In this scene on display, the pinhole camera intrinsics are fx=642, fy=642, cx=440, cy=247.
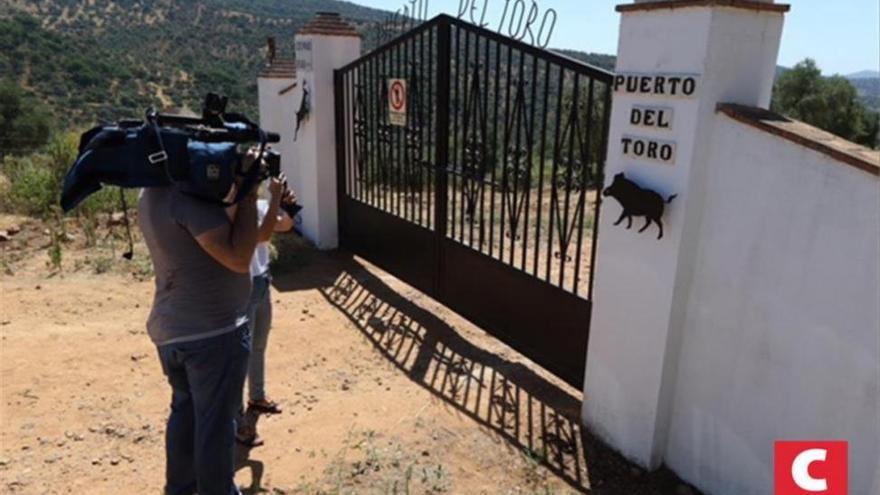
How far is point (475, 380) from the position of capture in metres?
4.38

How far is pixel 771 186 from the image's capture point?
261 centimetres

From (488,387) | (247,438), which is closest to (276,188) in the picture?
(247,438)

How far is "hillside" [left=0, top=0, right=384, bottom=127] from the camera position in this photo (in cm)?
2927

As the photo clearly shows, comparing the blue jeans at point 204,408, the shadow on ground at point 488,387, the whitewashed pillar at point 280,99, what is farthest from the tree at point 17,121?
the blue jeans at point 204,408

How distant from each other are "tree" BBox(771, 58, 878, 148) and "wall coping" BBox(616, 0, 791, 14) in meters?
21.8

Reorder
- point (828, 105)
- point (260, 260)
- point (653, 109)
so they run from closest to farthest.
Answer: point (653, 109) < point (260, 260) < point (828, 105)

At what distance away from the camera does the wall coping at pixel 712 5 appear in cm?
267

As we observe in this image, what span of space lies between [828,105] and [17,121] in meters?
29.9

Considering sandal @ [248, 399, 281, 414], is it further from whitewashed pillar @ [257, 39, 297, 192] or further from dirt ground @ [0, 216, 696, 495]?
whitewashed pillar @ [257, 39, 297, 192]

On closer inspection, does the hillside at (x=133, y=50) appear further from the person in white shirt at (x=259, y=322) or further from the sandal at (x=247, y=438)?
the sandal at (x=247, y=438)

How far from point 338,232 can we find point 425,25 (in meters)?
3.00

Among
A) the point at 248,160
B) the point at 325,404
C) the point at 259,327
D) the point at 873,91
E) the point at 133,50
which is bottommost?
the point at 325,404

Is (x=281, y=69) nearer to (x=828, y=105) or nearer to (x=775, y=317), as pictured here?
(x=775, y=317)

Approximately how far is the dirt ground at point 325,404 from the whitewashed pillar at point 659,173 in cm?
37
